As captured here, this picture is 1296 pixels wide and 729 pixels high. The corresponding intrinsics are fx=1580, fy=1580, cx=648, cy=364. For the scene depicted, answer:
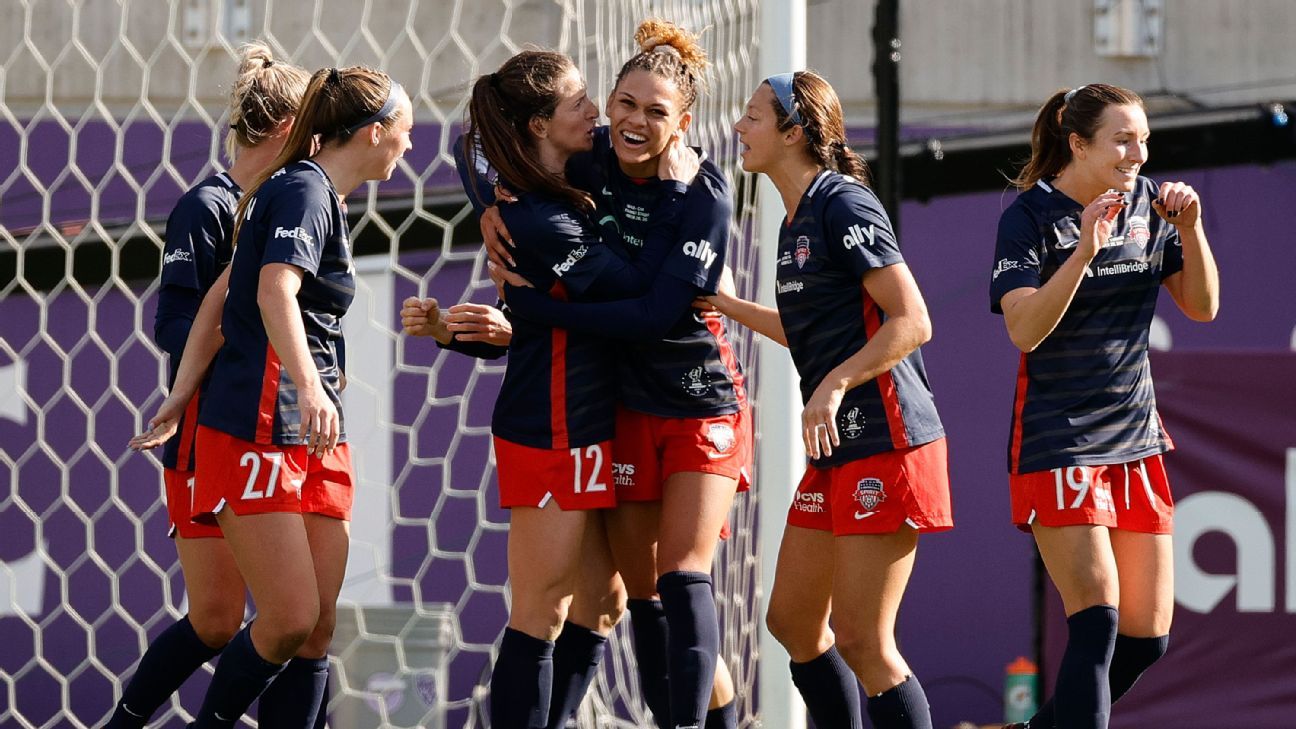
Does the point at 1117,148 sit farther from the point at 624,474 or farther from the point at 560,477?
the point at 560,477

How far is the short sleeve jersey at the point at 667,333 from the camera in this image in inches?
128

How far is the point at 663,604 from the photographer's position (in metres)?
3.17

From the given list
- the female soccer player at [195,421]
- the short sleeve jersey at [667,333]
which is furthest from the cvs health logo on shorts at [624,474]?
the female soccer player at [195,421]

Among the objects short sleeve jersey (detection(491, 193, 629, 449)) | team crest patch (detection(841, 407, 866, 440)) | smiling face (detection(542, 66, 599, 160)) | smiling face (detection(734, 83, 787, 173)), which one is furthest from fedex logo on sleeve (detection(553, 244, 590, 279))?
team crest patch (detection(841, 407, 866, 440))

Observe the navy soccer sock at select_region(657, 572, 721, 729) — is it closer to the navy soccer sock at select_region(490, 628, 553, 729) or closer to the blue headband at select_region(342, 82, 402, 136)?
the navy soccer sock at select_region(490, 628, 553, 729)

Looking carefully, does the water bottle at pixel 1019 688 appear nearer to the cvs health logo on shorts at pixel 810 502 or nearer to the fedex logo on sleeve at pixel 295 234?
the cvs health logo on shorts at pixel 810 502

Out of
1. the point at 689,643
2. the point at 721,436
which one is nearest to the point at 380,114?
the point at 721,436

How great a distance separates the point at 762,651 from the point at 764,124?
1.61 m

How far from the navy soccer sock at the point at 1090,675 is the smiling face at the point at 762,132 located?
1130 millimetres

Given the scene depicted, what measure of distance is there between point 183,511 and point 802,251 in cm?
149

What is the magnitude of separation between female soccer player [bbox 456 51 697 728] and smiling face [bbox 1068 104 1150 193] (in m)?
0.85

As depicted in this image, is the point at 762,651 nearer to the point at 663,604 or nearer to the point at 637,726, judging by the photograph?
the point at 637,726

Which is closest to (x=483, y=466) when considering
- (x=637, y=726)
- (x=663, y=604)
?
(x=637, y=726)

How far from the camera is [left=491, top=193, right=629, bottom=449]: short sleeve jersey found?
10.4 feet
